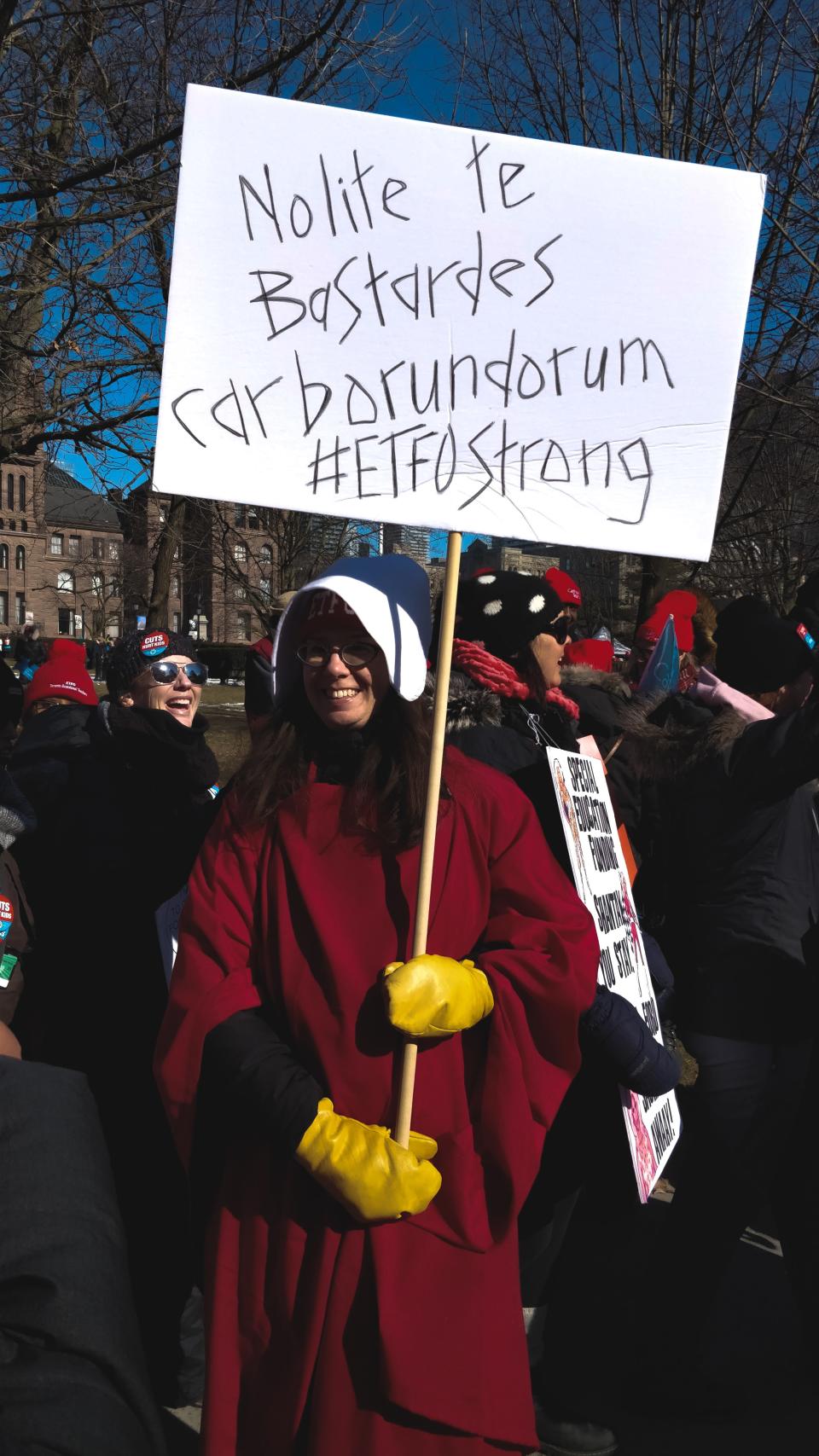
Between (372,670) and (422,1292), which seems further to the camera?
(372,670)

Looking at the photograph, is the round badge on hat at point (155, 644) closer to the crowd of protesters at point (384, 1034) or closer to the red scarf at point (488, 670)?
the crowd of protesters at point (384, 1034)

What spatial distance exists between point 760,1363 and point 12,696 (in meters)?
3.33

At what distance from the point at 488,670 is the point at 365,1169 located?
1560mm

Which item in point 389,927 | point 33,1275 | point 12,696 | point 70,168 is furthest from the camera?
point 70,168

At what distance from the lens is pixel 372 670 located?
2.18 m

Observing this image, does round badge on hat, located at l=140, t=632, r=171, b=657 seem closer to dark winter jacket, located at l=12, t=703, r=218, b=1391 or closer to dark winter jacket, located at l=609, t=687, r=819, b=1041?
dark winter jacket, located at l=12, t=703, r=218, b=1391

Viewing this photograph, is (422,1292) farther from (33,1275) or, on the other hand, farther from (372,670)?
(372,670)

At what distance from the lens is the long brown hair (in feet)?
6.73

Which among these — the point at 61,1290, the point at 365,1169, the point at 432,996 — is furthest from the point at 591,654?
the point at 61,1290

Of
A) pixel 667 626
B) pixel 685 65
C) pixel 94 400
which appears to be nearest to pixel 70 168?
pixel 94 400

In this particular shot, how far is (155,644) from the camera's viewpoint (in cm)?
367

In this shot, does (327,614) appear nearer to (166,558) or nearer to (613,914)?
(613,914)

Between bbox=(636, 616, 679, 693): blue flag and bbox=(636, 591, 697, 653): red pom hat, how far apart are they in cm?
129

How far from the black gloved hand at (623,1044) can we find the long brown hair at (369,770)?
1.91 feet
